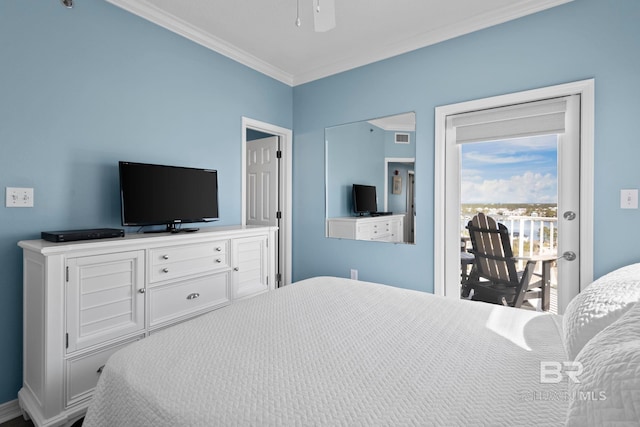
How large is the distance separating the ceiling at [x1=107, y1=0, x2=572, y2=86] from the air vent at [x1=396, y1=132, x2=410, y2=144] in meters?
0.79

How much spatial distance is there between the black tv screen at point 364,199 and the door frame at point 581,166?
2.03 ft

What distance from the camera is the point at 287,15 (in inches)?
99.0

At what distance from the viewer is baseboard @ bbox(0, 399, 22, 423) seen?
179 centimetres

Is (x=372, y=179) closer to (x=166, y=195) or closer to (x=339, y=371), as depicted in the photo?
(x=166, y=195)

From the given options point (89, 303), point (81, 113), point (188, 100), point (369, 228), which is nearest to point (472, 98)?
point (369, 228)

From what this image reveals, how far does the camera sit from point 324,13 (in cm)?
163

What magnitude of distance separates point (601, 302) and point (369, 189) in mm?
2355

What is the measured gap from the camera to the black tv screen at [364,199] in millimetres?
3152

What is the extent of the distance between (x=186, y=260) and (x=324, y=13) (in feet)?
5.90

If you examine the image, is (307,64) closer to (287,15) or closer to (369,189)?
(287,15)

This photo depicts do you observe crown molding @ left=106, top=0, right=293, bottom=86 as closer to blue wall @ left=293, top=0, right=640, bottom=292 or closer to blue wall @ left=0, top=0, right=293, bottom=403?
blue wall @ left=0, top=0, right=293, bottom=403

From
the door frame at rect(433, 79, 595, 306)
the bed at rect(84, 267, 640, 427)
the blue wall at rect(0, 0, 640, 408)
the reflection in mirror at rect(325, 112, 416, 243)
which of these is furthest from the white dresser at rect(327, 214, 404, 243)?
the bed at rect(84, 267, 640, 427)

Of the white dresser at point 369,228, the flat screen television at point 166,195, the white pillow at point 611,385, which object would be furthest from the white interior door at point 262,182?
the white pillow at point 611,385

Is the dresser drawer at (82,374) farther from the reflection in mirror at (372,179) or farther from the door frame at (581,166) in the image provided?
the door frame at (581,166)
